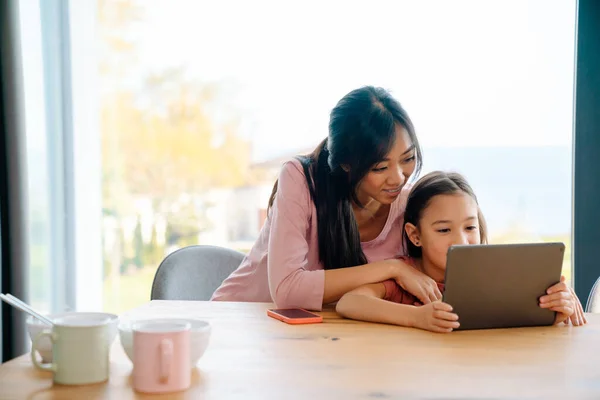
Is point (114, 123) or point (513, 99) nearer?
point (513, 99)

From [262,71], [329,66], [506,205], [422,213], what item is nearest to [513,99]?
[506,205]

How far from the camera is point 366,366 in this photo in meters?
1.05

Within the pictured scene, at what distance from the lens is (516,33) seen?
2838mm

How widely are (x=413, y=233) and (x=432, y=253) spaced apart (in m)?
0.09

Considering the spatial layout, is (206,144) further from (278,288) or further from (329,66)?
(278,288)

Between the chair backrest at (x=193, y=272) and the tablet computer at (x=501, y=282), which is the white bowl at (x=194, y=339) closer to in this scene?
the tablet computer at (x=501, y=282)

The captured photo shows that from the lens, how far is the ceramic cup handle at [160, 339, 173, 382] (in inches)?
35.2

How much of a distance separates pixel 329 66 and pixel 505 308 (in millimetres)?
1898

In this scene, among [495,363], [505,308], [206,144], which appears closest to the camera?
[495,363]

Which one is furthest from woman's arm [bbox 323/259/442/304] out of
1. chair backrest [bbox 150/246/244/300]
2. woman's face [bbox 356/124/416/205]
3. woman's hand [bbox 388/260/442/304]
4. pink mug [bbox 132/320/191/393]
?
pink mug [bbox 132/320/191/393]

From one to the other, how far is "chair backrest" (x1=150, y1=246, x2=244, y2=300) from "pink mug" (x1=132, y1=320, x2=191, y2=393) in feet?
3.47

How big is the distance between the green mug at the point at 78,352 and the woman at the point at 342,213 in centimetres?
70

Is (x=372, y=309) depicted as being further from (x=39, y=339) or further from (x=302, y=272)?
(x=39, y=339)

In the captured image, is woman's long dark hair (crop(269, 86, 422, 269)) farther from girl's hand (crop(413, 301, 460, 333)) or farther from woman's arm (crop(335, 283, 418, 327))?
girl's hand (crop(413, 301, 460, 333))
